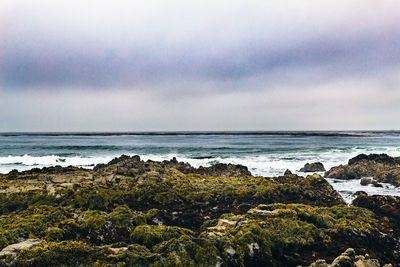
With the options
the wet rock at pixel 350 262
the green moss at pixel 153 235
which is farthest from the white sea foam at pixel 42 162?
the wet rock at pixel 350 262

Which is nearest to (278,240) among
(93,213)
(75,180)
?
(93,213)

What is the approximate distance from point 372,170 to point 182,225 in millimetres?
15090

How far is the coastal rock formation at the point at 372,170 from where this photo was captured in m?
13.1

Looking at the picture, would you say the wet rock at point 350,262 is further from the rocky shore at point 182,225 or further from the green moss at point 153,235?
the green moss at point 153,235

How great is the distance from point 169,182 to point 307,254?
203 inches

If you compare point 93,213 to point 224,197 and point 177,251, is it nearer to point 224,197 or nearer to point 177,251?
point 177,251

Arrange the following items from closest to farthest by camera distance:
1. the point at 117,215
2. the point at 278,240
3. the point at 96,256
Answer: the point at 96,256
the point at 278,240
the point at 117,215

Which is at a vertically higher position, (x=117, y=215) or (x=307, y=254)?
(x=117, y=215)

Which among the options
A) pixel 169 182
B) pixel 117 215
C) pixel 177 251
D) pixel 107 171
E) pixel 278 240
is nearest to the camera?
pixel 177 251

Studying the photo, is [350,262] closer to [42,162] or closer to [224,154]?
[42,162]

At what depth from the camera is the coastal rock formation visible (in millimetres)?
13055

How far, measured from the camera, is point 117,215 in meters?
5.59

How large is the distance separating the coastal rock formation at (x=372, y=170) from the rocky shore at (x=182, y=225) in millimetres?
6411

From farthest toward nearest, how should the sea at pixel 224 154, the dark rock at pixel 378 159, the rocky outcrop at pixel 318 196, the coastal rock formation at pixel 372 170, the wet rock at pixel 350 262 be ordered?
1. the sea at pixel 224 154
2. the dark rock at pixel 378 159
3. the coastal rock formation at pixel 372 170
4. the rocky outcrop at pixel 318 196
5. the wet rock at pixel 350 262
